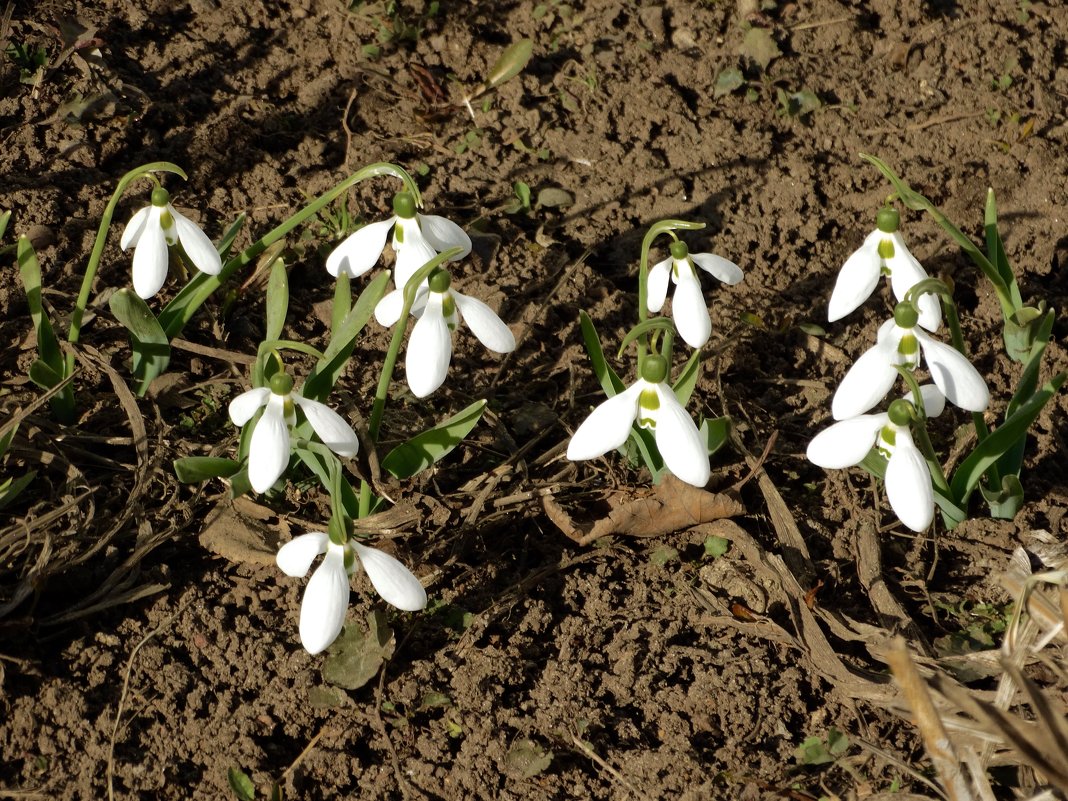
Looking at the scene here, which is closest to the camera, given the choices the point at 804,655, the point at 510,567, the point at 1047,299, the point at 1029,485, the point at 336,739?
the point at 336,739

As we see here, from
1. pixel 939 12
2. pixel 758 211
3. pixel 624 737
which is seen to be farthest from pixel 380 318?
pixel 939 12

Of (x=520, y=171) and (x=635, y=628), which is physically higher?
(x=520, y=171)

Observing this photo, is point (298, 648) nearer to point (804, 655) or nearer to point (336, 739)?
point (336, 739)

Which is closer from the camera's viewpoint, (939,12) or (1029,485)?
(1029,485)

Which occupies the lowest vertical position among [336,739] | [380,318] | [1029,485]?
[336,739]

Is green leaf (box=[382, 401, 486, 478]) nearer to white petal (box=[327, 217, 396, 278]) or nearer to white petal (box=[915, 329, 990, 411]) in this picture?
white petal (box=[327, 217, 396, 278])

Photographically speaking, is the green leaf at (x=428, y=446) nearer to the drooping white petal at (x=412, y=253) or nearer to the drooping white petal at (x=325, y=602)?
the drooping white petal at (x=412, y=253)

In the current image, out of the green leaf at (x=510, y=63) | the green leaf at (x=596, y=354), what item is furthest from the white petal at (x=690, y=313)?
the green leaf at (x=510, y=63)
